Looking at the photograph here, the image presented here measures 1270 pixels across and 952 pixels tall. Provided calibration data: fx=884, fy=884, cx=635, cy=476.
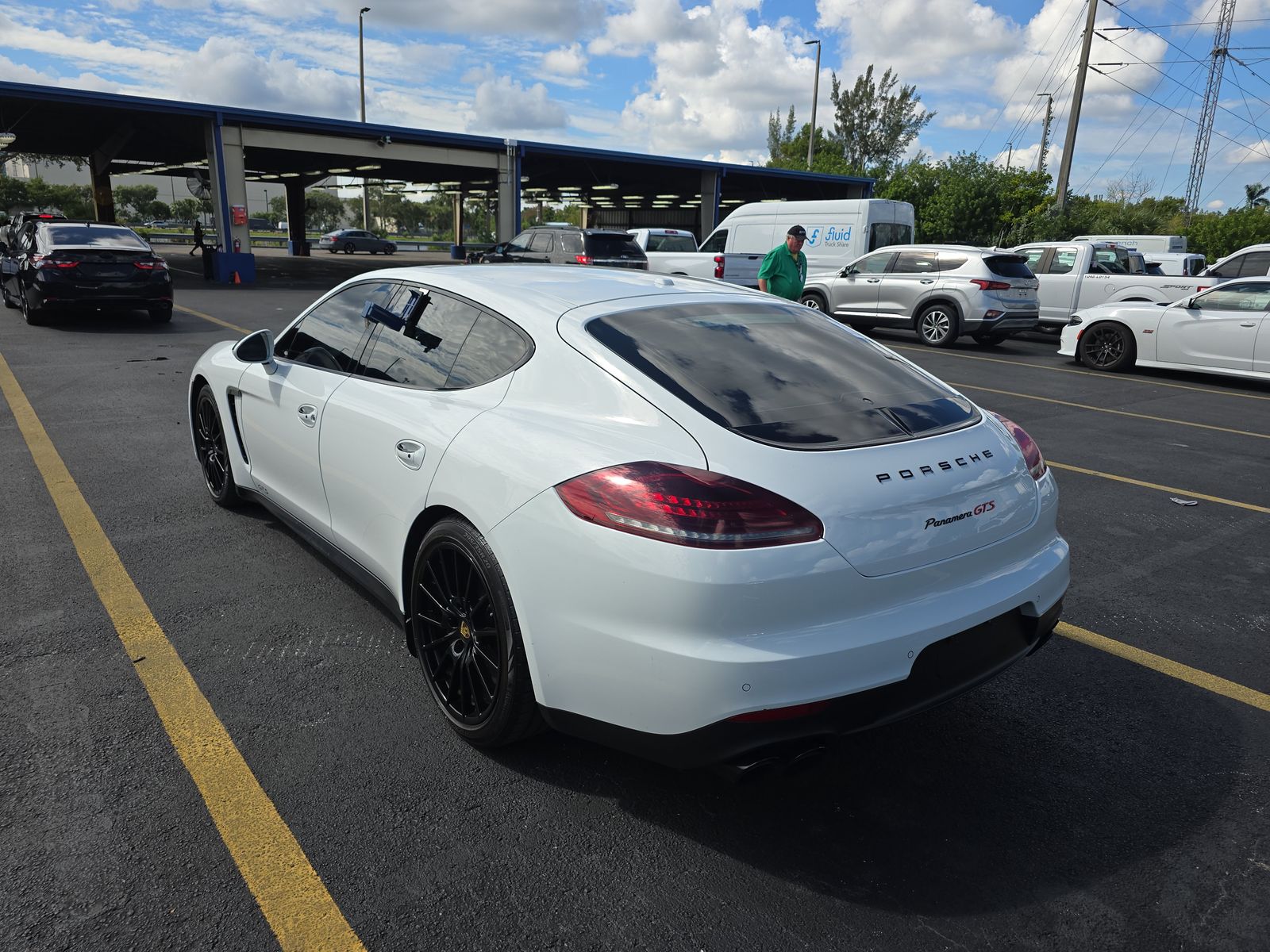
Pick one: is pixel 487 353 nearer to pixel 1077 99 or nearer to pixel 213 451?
pixel 213 451

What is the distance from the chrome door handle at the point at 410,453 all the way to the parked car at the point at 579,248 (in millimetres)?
14375

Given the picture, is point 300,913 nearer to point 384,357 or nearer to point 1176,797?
point 384,357

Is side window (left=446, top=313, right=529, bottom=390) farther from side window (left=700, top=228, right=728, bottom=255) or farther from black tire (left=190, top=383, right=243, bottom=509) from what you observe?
side window (left=700, top=228, right=728, bottom=255)

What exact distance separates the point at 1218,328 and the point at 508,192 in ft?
→ 78.2

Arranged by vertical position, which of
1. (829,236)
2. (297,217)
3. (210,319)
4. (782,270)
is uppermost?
(297,217)

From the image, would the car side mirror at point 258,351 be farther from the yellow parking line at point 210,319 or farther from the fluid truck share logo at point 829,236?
the fluid truck share logo at point 829,236

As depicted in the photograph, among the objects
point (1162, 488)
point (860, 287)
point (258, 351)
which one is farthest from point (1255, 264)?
point (258, 351)

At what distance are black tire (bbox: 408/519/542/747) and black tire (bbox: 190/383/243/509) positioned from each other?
7.60ft

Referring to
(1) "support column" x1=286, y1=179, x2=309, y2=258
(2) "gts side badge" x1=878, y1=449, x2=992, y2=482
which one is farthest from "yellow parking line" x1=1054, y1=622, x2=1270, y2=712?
(1) "support column" x1=286, y1=179, x2=309, y2=258

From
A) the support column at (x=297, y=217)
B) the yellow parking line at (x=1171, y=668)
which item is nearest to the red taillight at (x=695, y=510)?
the yellow parking line at (x=1171, y=668)

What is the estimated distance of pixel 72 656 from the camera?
3334 mm

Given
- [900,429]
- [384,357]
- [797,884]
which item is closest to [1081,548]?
[900,429]

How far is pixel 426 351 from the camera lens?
3225 millimetres

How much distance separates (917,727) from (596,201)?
5860cm
